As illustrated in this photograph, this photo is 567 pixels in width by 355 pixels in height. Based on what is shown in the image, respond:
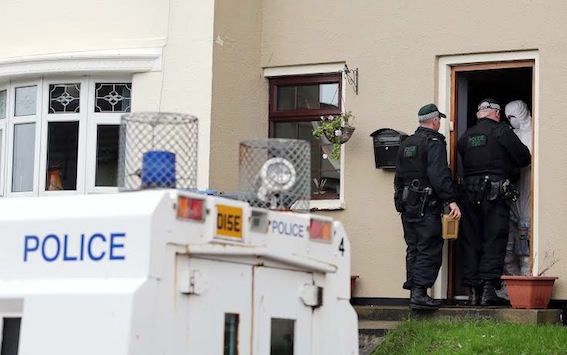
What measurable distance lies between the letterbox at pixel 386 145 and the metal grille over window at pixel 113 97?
8.99 feet

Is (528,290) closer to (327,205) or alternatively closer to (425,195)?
(425,195)

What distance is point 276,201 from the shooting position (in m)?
6.37

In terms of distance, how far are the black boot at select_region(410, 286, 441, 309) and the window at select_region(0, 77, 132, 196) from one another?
11.7 ft

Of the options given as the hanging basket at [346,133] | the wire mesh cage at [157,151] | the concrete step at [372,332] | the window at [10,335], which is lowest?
the concrete step at [372,332]

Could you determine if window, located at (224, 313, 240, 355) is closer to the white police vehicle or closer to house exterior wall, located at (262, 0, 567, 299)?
the white police vehicle

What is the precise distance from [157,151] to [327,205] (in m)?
7.59

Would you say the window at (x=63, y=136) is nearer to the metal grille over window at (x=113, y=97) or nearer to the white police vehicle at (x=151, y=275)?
the metal grille over window at (x=113, y=97)

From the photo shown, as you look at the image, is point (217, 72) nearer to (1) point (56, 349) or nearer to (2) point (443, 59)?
(2) point (443, 59)

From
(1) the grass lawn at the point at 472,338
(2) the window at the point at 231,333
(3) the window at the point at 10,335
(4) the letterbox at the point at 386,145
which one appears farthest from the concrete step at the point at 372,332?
(3) the window at the point at 10,335

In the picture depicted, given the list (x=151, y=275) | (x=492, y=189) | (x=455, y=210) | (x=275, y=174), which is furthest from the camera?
(x=492, y=189)

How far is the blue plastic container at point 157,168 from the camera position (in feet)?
19.3

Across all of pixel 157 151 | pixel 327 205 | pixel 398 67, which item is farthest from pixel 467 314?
pixel 157 151

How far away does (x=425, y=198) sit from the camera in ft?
39.1

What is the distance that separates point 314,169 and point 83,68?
2756mm
